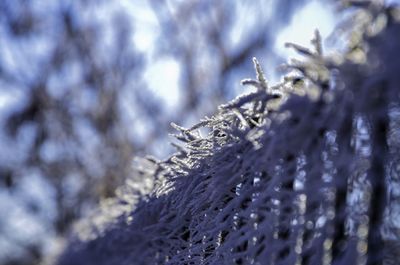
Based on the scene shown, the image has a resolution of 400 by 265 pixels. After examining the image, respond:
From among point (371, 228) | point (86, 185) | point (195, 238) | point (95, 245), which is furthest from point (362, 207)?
point (86, 185)

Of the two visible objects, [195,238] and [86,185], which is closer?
[195,238]

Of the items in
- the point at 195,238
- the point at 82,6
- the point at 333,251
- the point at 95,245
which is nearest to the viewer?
the point at 333,251

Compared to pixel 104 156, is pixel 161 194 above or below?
below

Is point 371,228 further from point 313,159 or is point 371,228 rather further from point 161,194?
point 161,194

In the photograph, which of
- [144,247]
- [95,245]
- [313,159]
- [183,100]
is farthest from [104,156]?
[313,159]

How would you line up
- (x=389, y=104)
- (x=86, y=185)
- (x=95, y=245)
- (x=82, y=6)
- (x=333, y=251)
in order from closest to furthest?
(x=389, y=104) < (x=333, y=251) < (x=95, y=245) < (x=86, y=185) < (x=82, y=6)

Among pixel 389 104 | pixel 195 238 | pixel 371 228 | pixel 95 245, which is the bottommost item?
pixel 371 228
